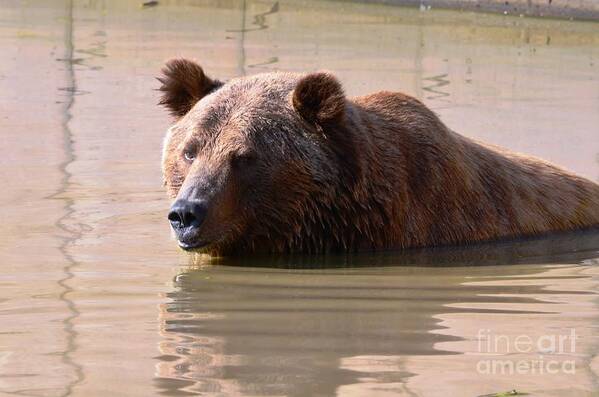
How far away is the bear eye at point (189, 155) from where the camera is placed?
786 cm

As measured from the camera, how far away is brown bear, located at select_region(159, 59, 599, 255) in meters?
7.75

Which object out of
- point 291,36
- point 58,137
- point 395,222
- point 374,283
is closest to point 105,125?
point 58,137

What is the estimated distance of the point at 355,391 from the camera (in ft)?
16.0

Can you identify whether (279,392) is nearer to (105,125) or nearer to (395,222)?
(395,222)

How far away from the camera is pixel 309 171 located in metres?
7.89

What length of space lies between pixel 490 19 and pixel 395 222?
1352 cm

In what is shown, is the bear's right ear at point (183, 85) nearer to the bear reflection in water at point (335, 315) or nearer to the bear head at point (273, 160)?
the bear head at point (273, 160)

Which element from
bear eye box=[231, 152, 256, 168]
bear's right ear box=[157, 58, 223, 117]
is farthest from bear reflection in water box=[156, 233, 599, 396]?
bear's right ear box=[157, 58, 223, 117]

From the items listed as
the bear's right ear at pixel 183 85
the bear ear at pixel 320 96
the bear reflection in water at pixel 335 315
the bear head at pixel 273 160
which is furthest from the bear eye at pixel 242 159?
the bear's right ear at pixel 183 85

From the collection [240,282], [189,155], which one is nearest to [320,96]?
[189,155]

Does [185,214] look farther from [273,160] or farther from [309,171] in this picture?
[309,171]

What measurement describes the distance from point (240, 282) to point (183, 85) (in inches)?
67.2

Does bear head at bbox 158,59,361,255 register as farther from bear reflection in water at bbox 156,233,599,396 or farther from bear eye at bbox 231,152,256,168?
bear reflection in water at bbox 156,233,599,396

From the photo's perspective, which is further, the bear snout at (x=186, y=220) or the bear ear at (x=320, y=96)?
the bear ear at (x=320, y=96)
